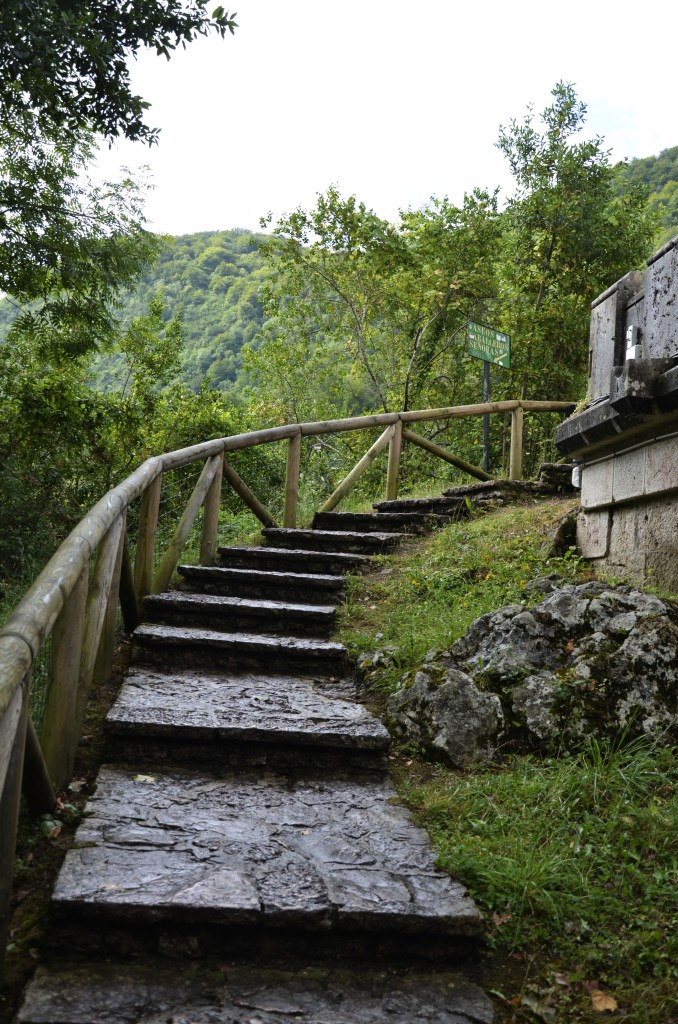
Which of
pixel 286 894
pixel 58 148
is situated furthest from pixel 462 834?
pixel 58 148

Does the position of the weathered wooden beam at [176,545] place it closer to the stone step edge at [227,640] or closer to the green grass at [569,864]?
the stone step edge at [227,640]

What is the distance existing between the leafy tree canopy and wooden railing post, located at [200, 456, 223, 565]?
3032 millimetres

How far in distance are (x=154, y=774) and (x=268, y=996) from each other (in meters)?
1.09

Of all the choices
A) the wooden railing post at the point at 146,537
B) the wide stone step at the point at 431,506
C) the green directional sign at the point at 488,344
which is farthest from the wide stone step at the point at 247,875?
the green directional sign at the point at 488,344

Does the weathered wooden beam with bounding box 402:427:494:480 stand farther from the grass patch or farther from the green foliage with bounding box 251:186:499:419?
the green foliage with bounding box 251:186:499:419

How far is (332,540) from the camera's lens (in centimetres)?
579

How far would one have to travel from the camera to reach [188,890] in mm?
1934

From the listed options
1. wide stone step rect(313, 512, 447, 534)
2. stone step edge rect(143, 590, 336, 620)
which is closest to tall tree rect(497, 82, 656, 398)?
wide stone step rect(313, 512, 447, 534)

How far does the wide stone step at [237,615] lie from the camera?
414 centimetres

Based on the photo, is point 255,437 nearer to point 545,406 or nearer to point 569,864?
point 545,406

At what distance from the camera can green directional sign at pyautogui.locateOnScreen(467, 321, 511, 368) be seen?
7.70m

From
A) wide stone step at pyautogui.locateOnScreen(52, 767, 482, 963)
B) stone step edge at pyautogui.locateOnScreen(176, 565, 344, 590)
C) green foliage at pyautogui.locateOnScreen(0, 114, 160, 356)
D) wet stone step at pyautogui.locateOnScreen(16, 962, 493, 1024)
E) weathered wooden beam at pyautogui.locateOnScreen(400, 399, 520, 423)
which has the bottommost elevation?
wet stone step at pyautogui.locateOnScreen(16, 962, 493, 1024)

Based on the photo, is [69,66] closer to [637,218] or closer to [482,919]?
[482,919]

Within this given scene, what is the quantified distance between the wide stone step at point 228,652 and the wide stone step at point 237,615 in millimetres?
263
